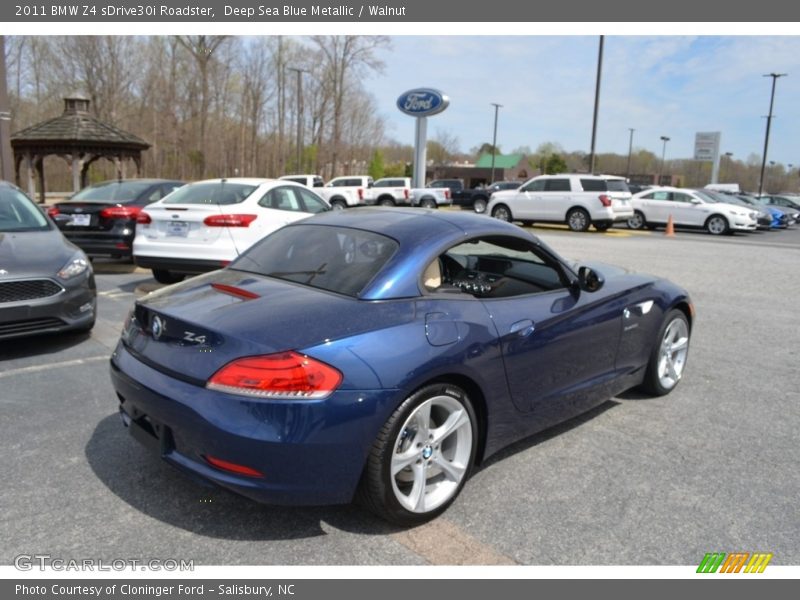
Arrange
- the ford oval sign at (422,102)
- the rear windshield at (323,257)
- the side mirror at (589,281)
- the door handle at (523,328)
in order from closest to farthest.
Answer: the rear windshield at (323,257)
the door handle at (523,328)
the side mirror at (589,281)
the ford oval sign at (422,102)

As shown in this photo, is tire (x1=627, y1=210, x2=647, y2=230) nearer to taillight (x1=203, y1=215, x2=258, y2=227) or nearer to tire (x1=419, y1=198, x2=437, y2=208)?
tire (x1=419, y1=198, x2=437, y2=208)

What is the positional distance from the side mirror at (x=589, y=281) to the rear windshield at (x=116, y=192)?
319 inches

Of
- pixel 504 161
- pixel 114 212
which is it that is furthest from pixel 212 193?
pixel 504 161

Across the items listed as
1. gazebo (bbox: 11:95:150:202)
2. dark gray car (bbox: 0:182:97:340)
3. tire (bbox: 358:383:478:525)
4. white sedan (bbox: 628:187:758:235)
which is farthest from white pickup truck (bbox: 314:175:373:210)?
tire (bbox: 358:383:478:525)

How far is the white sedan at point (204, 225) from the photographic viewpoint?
7.69m

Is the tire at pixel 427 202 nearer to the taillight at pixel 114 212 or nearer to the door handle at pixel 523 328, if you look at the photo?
the taillight at pixel 114 212

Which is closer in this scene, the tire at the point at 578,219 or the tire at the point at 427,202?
the tire at the point at 578,219

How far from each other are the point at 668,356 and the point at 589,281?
134 centimetres

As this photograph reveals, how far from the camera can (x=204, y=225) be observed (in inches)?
303

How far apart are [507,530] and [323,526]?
854 mm

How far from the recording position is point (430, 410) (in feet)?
9.50

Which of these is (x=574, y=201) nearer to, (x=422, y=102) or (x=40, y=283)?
(x=422, y=102)

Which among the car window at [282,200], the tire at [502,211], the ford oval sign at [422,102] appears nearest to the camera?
the car window at [282,200]

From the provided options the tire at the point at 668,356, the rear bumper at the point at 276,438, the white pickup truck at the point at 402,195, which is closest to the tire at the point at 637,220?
the white pickup truck at the point at 402,195
